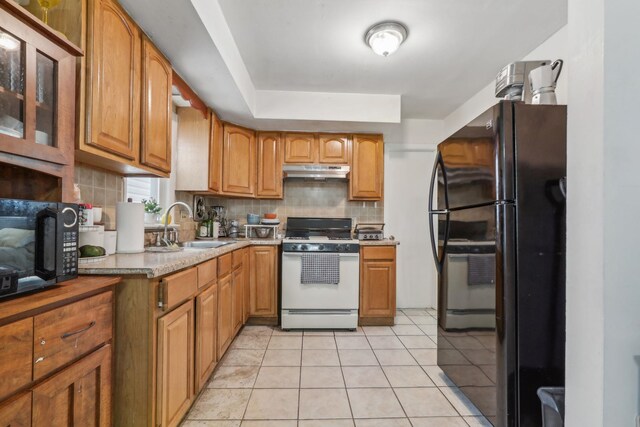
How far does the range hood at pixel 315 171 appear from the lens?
332 centimetres

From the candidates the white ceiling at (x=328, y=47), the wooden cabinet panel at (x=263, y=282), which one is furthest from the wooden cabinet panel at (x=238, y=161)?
the wooden cabinet panel at (x=263, y=282)

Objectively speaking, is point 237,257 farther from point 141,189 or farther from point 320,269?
point 141,189

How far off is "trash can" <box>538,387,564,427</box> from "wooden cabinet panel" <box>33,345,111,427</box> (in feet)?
4.98

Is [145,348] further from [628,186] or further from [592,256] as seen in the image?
[628,186]

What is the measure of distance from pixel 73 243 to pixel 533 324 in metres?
2.00

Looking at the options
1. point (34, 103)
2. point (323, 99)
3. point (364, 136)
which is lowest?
point (34, 103)

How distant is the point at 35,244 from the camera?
37.7 inches

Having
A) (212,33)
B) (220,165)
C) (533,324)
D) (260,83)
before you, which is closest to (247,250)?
(220,165)

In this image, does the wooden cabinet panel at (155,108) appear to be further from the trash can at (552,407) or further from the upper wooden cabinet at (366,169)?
the trash can at (552,407)

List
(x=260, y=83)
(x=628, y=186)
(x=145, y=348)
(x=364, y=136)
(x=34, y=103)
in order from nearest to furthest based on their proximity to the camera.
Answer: (x=628, y=186) → (x=34, y=103) → (x=145, y=348) → (x=260, y=83) → (x=364, y=136)

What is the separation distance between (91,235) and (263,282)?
177 cm

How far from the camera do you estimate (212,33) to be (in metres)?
1.77

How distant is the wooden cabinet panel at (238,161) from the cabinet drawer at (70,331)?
6.94ft

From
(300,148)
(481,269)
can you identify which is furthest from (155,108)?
(481,269)
